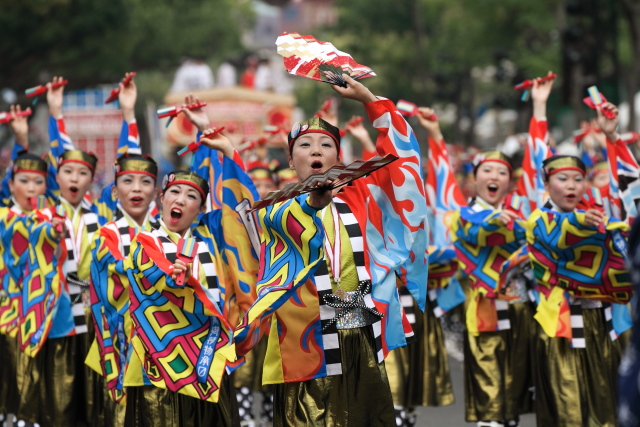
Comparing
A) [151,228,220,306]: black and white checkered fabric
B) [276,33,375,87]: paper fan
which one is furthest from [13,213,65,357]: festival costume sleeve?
[276,33,375,87]: paper fan

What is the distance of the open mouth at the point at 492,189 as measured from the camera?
7793 mm

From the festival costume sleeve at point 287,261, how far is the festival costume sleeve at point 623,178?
8.01 feet

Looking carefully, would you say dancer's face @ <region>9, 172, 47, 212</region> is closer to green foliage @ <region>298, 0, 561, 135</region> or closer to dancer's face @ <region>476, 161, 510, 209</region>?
dancer's face @ <region>476, 161, 510, 209</region>

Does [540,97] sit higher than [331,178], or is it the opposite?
[540,97]

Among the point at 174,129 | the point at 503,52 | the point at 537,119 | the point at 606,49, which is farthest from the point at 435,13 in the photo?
the point at 537,119

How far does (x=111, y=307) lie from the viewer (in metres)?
6.54

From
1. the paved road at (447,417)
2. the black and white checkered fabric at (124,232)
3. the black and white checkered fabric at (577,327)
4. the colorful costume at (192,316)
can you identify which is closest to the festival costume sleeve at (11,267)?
the black and white checkered fabric at (124,232)

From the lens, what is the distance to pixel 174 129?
34.1 m

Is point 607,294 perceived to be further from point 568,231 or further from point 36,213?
point 36,213

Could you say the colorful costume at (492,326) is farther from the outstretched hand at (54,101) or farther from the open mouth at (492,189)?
the outstretched hand at (54,101)

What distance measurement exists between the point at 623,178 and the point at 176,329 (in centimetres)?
289

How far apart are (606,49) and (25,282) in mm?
13206

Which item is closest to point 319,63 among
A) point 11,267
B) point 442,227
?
point 442,227

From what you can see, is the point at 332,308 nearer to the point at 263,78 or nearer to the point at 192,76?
the point at 192,76
